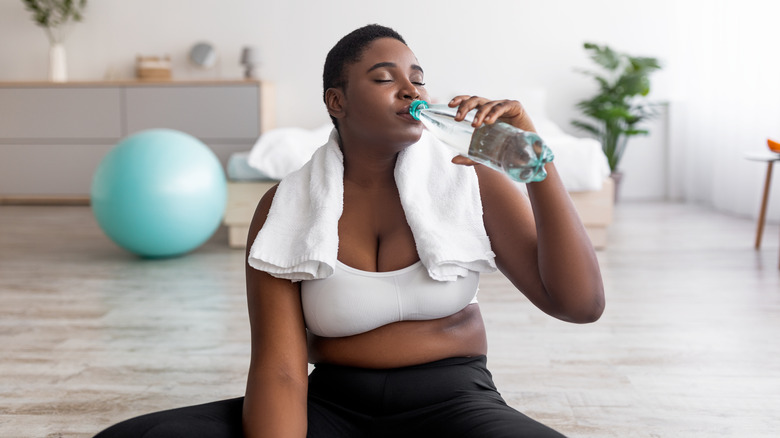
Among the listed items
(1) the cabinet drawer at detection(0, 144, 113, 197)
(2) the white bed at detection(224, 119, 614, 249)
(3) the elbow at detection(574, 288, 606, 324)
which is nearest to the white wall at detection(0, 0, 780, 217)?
(1) the cabinet drawer at detection(0, 144, 113, 197)

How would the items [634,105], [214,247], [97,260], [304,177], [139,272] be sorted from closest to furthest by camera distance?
[304,177] < [139,272] < [97,260] < [214,247] < [634,105]

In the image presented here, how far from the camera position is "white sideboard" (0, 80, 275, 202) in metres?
5.66

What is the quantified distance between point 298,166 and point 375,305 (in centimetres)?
285

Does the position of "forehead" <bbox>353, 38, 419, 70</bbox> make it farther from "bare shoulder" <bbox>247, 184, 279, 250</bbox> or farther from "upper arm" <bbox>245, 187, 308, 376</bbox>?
"upper arm" <bbox>245, 187, 308, 376</bbox>

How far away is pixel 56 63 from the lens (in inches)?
231

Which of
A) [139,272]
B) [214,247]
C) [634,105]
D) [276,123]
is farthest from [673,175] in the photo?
[139,272]

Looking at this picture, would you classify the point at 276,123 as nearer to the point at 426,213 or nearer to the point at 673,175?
the point at 673,175

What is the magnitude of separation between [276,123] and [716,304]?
12.9 ft

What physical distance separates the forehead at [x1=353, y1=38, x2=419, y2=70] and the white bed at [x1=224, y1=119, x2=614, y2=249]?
8.99 feet

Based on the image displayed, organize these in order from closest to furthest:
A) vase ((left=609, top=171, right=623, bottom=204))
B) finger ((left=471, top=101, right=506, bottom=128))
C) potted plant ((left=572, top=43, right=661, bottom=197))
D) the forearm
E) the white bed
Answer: finger ((left=471, top=101, right=506, bottom=128)) < the forearm < the white bed < potted plant ((left=572, top=43, right=661, bottom=197)) < vase ((left=609, top=171, right=623, bottom=204))

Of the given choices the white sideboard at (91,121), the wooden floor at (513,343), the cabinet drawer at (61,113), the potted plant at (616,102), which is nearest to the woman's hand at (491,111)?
the wooden floor at (513,343)

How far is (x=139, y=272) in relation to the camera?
11.5 ft

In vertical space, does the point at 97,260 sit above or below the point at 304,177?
below

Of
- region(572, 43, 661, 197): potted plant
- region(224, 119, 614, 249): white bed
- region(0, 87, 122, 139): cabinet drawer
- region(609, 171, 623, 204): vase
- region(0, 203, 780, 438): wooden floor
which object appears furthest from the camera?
region(0, 87, 122, 139): cabinet drawer
